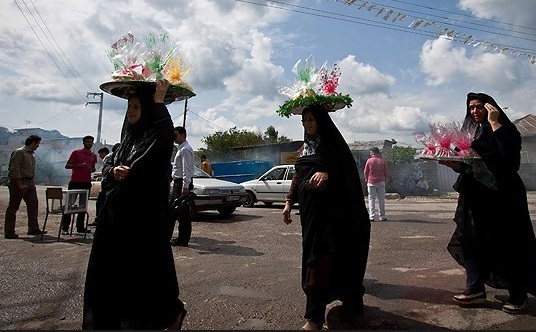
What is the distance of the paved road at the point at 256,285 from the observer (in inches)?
128

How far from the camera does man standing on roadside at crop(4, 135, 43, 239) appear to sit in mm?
7207

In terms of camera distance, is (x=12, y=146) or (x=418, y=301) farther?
(x=12, y=146)

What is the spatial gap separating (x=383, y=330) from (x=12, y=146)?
212ft

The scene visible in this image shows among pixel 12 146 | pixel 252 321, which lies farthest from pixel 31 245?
pixel 12 146

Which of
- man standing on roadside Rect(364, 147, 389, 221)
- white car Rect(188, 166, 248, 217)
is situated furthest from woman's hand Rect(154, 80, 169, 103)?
man standing on roadside Rect(364, 147, 389, 221)

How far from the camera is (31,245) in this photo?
669 cm

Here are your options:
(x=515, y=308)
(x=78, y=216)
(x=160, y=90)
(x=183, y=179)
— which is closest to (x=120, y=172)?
(x=160, y=90)

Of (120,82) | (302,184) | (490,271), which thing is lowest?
(490,271)

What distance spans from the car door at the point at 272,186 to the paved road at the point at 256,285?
635cm

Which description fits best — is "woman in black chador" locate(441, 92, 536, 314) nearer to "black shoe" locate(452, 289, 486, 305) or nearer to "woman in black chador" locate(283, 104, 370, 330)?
"black shoe" locate(452, 289, 486, 305)

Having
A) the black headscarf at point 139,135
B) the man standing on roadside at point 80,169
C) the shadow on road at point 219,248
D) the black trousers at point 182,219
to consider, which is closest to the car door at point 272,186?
the shadow on road at point 219,248

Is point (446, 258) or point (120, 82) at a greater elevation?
point (120, 82)

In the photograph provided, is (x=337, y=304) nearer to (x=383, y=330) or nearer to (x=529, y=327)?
(x=383, y=330)

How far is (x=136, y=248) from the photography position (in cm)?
264
